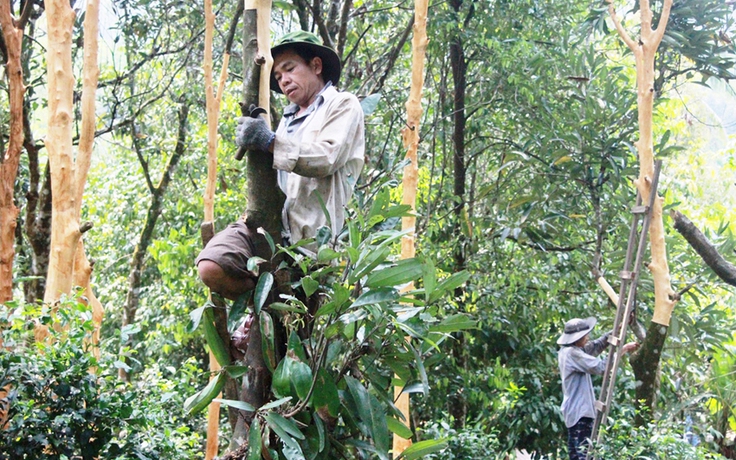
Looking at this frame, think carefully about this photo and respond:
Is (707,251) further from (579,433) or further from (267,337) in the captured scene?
(267,337)

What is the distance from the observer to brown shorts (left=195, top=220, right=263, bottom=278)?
2191mm

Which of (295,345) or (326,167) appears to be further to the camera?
(326,167)

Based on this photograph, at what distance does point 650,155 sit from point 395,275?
104 inches

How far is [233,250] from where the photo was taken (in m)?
2.21

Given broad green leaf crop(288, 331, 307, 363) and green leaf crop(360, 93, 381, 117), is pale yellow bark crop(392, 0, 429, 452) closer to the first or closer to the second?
green leaf crop(360, 93, 381, 117)

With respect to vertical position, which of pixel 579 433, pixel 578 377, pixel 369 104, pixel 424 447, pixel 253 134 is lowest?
pixel 579 433

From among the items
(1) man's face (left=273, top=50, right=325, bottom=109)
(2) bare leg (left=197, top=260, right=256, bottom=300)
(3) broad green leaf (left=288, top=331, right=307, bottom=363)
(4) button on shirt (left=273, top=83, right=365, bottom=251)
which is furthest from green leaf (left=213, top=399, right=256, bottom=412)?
(1) man's face (left=273, top=50, right=325, bottom=109)

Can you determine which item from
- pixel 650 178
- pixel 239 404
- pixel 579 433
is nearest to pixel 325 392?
pixel 239 404

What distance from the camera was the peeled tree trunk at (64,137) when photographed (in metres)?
3.60

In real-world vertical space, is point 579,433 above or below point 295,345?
below

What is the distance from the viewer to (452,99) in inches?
249

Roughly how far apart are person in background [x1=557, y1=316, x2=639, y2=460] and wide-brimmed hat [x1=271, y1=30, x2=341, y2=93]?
315cm

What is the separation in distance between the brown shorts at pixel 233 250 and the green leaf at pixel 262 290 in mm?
113

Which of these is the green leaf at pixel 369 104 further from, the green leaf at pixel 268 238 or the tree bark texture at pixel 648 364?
the tree bark texture at pixel 648 364
